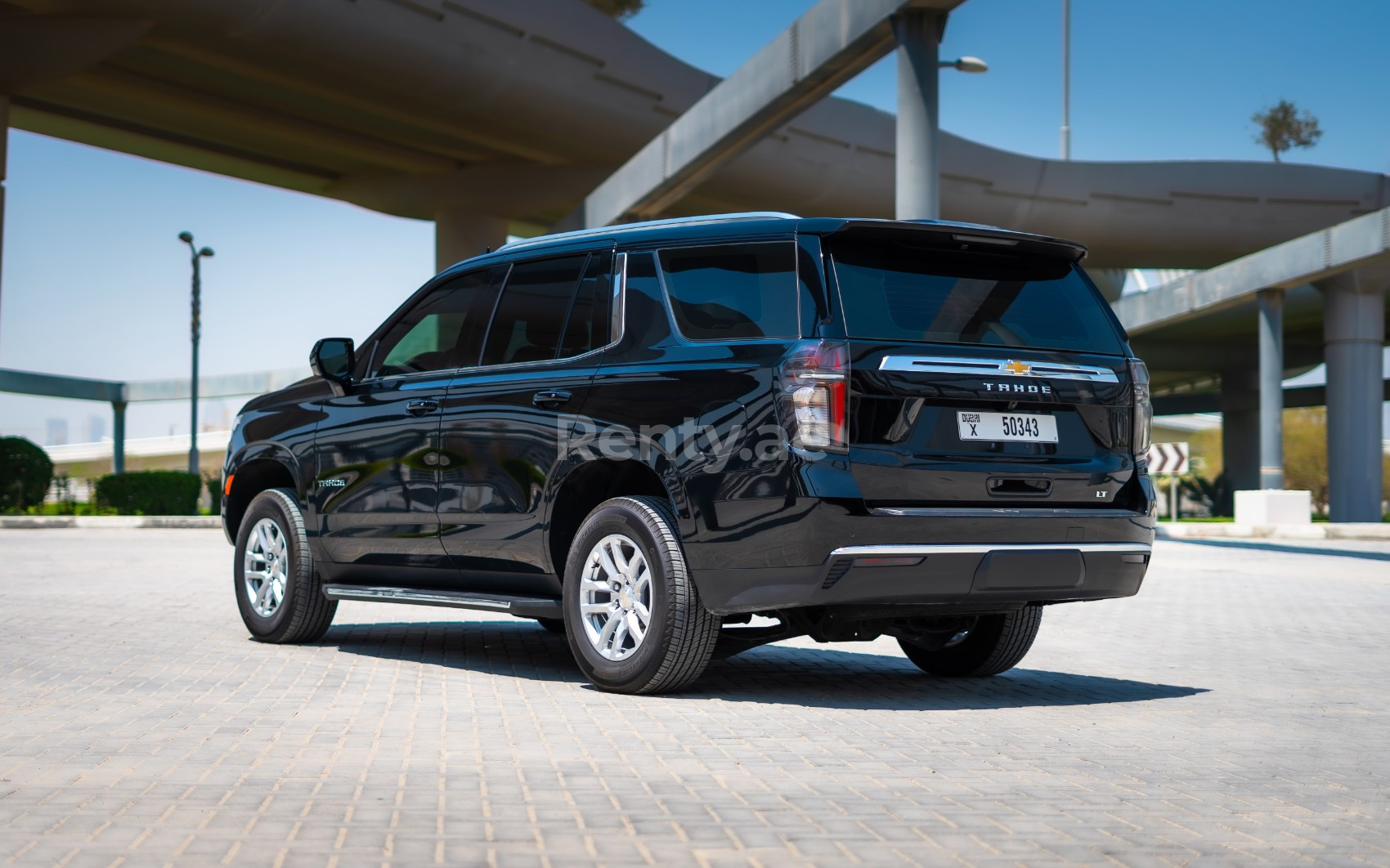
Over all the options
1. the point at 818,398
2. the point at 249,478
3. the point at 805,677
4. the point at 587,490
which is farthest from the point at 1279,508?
the point at 818,398

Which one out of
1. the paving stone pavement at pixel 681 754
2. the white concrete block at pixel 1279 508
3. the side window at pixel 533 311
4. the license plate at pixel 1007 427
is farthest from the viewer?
the white concrete block at pixel 1279 508

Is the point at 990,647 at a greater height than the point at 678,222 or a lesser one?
lesser

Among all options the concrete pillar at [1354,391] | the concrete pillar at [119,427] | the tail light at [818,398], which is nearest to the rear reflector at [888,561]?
the tail light at [818,398]

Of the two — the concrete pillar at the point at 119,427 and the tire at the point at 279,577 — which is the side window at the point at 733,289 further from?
the concrete pillar at the point at 119,427

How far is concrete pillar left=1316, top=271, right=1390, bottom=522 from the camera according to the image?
115 ft

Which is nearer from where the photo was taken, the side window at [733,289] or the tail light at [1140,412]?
the side window at [733,289]

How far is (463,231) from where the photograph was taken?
1594 inches

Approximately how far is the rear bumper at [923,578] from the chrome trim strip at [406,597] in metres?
1.39

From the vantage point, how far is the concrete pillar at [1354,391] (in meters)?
35.1

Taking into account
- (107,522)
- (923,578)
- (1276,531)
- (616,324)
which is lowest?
(107,522)

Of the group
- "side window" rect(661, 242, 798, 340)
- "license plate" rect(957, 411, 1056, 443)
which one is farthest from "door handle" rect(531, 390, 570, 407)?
"license plate" rect(957, 411, 1056, 443)

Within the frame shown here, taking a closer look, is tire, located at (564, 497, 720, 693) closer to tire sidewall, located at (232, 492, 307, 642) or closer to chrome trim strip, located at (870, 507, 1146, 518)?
chrome trim strip, located at (870, 507, 1146, 518)

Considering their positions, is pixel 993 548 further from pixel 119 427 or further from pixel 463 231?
pixel 119 427

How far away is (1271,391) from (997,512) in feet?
93.8
